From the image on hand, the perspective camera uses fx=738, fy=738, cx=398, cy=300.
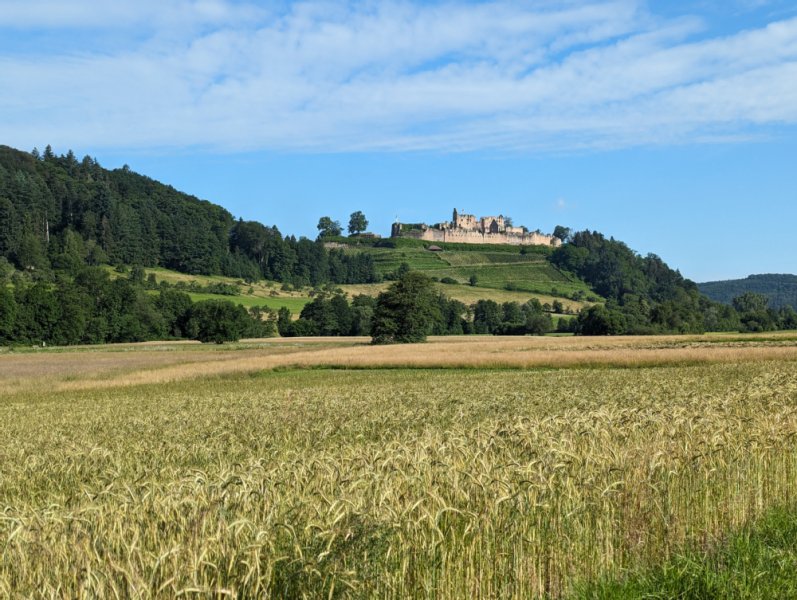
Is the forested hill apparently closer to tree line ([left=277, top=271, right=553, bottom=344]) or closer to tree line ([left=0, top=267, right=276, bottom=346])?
tree line ([left=0, top=267, right=276, bottom=346])

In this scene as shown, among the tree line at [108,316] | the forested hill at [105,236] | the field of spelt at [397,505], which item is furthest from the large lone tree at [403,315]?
the forested hill at [105,236]

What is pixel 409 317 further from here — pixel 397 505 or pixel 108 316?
pixel 397 505

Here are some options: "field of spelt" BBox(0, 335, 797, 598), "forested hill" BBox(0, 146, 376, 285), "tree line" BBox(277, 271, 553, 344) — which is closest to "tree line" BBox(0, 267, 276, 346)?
"tree line" BBox(277, 271, 553, 344)

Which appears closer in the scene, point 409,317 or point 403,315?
point 409,317

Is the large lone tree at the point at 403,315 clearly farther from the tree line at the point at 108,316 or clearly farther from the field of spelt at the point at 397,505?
the field of spelt at the point at 397,505

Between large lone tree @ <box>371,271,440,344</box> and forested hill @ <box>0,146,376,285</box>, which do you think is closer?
large lone tree @ <box>371,271,440,344</box>

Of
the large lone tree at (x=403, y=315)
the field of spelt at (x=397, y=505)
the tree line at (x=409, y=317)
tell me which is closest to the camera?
the field of spelt at (x=397, y=505)

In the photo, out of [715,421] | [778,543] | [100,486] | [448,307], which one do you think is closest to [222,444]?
[100,486]

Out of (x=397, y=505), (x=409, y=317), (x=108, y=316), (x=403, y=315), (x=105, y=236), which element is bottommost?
(x=397, y=505)

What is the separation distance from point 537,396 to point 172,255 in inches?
6642

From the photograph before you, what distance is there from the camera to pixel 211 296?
473 feet

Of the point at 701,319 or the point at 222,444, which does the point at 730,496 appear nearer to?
the point at 222,444

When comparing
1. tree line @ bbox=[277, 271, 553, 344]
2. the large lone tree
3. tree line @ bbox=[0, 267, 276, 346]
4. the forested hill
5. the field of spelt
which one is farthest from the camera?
the forested hill

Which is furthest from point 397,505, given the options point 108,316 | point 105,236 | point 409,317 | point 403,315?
point 105,236
